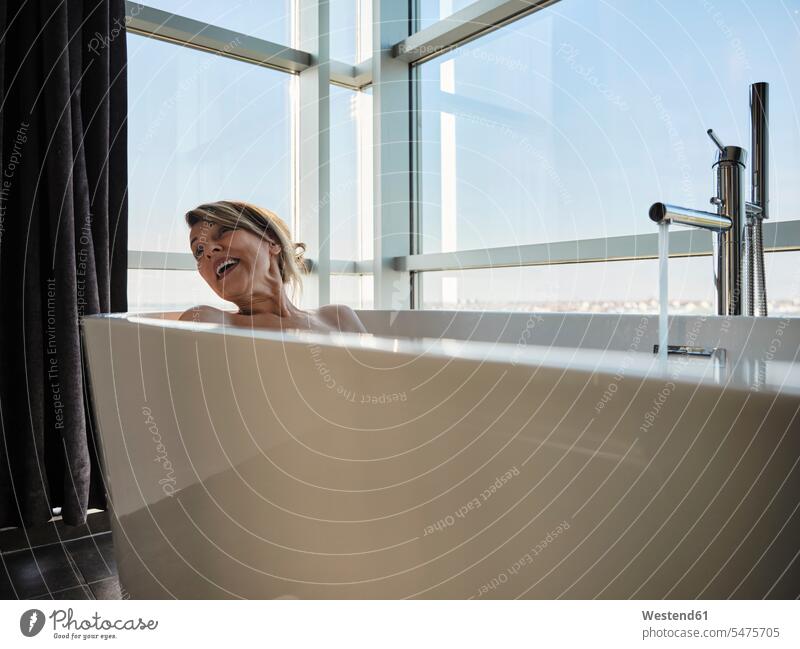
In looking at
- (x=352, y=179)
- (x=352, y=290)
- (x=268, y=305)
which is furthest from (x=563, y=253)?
(x=352, y=179)

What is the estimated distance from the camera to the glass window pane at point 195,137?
6.40 feet

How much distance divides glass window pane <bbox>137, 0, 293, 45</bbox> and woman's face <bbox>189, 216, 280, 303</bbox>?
1.14 m

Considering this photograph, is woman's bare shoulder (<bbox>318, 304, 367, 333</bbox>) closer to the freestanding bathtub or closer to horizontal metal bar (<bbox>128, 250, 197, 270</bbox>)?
the freestanding bathtub

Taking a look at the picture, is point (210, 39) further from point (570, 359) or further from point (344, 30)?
point (570, 359)

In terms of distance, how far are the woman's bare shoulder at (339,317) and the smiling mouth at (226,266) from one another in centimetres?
21

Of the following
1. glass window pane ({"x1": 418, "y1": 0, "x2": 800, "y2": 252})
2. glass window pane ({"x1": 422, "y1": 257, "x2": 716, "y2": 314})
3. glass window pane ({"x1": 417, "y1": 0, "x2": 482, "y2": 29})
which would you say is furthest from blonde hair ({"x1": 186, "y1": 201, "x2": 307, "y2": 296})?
glass window pane ({"x1": 417, "y1": 0, "x2": 482, "y2": 29})

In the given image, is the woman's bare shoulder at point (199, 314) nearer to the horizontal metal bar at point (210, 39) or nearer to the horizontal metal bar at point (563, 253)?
the horizontal metal bar at point (563, 253)

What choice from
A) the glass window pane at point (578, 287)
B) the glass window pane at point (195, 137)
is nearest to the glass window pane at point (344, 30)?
the glass window pane at point (195, 137)

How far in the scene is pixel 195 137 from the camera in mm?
2168

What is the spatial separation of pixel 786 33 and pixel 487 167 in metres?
1.05

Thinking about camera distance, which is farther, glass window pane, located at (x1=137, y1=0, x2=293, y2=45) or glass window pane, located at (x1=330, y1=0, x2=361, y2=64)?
glass window pane, located at (x1=330, y1=0, x2=361, y2=64)

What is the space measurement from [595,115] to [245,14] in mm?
1332

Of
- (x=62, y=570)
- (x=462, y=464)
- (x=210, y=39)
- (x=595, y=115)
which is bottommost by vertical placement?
(x=62, y=570)

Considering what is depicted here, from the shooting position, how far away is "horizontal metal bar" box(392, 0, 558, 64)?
201cm
